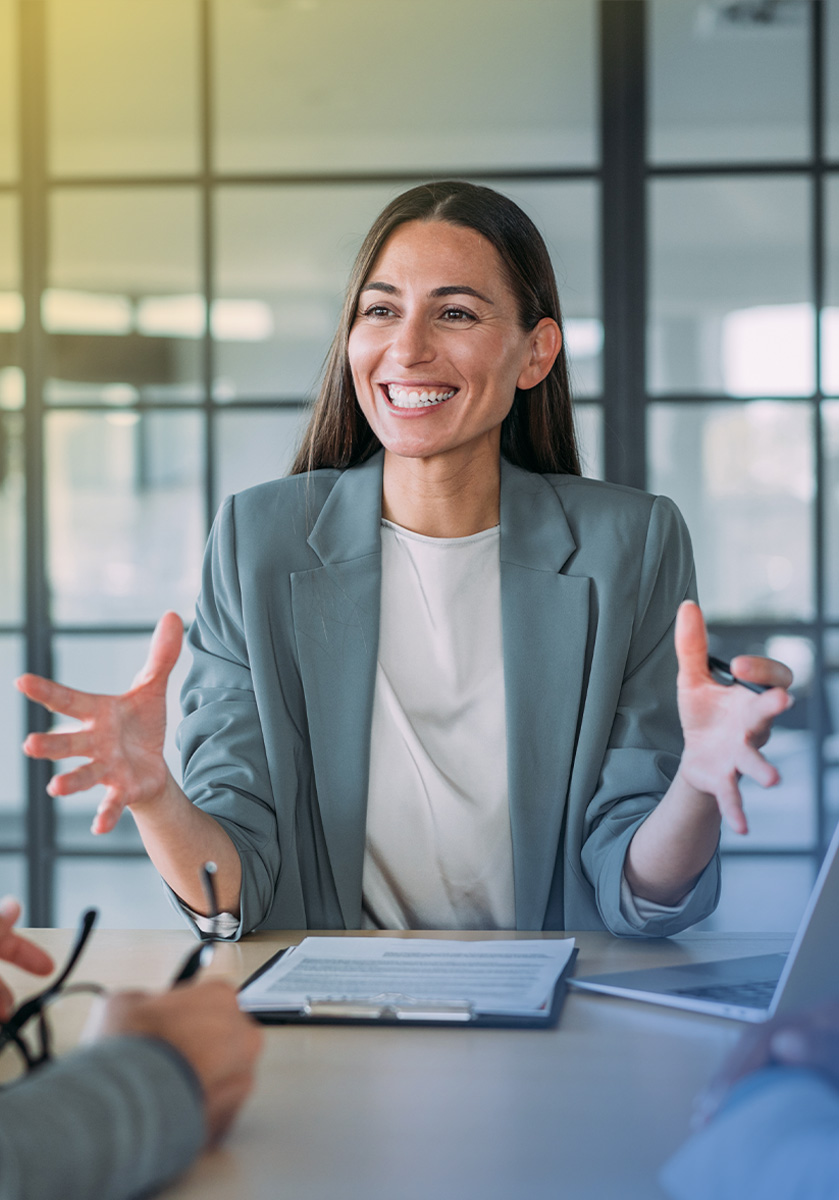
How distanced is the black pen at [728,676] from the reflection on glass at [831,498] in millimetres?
2081

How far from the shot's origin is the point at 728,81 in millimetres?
3064

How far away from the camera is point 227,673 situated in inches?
61.3

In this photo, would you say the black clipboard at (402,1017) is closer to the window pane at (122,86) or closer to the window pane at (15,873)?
the window pane at (15,873)

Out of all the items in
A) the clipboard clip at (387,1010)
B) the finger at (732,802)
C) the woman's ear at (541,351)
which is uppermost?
the woman's ear at (541,351)

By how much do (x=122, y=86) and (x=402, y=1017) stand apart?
2.95m

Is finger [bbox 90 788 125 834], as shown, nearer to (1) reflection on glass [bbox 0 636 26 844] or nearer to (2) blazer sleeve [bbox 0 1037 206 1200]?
(2) blazer sleeve [bbox 0 1037 206 1200]

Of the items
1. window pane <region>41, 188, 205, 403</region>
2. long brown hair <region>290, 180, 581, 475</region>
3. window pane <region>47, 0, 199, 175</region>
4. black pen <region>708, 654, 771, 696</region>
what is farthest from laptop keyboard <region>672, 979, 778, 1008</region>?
window pane <region>47, 0, 199, 175</region>

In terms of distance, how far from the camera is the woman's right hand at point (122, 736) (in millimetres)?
1104

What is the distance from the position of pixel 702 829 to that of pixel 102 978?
61cm

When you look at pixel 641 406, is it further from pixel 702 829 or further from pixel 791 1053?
pixel 791 1053

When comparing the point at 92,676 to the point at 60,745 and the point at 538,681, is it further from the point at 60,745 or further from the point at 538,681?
the point at 60,745

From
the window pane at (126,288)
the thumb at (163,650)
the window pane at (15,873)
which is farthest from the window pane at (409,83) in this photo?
the thumb at (163,650)

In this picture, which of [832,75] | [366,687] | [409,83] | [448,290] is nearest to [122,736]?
[366,687]

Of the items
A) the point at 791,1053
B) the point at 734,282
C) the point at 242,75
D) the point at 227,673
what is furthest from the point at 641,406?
the point at 791,1053
